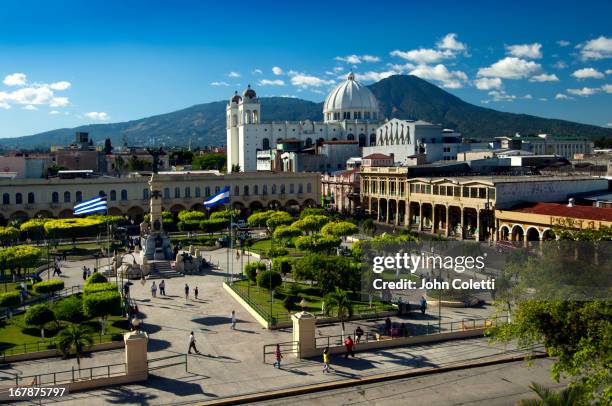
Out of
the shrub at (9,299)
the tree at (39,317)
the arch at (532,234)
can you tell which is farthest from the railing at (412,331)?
the arch at (532,234)

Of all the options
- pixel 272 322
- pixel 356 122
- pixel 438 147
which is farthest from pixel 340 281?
pixel 356 122

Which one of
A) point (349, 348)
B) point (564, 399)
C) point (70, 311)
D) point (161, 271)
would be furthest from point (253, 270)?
point (564, 399)

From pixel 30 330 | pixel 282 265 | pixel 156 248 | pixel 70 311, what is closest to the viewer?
pixel 70 311

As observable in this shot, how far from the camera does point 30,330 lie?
95.4ft

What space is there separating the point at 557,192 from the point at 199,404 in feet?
154

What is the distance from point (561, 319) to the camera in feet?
62.1

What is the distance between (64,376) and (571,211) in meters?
40.0

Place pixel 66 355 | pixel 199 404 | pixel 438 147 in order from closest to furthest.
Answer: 1. pixel 199 404
2. pixel 66 355
3. pixel 438 147

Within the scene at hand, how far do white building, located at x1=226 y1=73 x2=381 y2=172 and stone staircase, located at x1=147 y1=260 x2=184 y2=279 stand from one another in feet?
260

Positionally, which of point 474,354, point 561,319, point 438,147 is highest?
point 438,147

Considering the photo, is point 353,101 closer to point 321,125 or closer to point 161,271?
point 321,125

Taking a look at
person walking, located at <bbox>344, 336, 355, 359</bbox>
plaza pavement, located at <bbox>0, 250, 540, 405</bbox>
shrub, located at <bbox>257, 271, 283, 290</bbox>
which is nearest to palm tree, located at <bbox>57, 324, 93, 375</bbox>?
plaza pavement, located at <bbox>0, 250, 540, 405</bbox>

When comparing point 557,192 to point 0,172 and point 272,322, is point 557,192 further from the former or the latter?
point 0,172

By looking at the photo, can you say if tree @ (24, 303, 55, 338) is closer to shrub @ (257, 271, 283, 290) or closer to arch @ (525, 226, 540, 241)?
shrub @ (257, 271, 283, 290)
